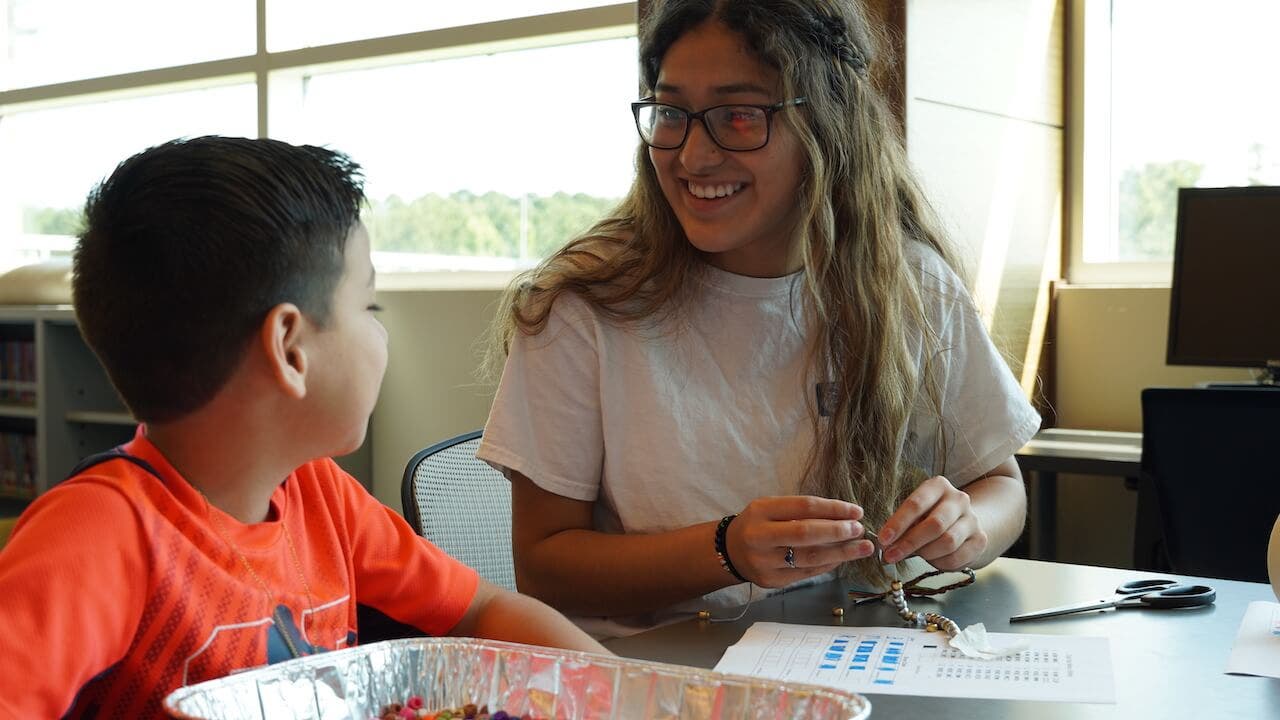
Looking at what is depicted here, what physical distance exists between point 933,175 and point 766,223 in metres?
1.48

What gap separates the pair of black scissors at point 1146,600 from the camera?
1197mm

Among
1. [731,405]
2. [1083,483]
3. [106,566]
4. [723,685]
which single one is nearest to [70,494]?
[106,566]

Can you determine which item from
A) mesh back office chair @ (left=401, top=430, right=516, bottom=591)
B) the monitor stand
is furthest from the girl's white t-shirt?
the monitor stand

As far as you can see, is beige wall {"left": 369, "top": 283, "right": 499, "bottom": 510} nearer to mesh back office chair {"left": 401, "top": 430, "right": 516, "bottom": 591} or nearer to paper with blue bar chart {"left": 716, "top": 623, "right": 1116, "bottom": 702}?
mesh back office chair {"left": 401, "top": 430, "right": 516, "bottom": 591}

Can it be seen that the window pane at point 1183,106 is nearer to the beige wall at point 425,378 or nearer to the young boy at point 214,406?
the beige wall at point 425,378

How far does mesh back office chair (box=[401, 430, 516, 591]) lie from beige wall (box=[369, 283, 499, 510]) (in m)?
2.08

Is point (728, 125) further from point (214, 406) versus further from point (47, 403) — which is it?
point (47, 403)

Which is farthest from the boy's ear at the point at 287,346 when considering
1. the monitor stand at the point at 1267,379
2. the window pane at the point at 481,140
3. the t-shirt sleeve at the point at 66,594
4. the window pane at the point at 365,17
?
the window pane at the point at 365,17

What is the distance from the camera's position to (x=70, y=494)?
784 millimetres

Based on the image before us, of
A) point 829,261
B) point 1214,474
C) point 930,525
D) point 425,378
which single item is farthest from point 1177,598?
point 425,378

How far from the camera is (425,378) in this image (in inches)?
160

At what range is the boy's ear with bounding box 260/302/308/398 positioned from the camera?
89 cm

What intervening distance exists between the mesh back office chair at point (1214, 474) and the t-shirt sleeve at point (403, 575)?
1.79m

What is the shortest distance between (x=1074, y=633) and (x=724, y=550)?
0.34 m
